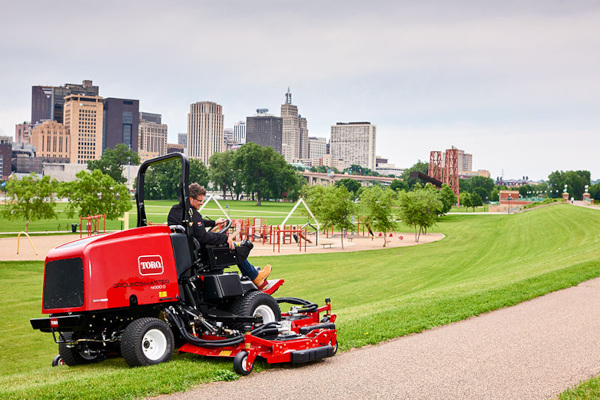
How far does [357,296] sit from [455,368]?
48.1 feet

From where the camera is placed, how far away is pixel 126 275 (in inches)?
301

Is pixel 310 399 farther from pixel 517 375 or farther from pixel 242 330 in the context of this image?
pixel 517 375

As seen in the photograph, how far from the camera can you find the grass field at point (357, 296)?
23.6ft

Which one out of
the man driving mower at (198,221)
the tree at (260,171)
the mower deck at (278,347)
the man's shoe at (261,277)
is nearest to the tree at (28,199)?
the man's shoe at (261,277)

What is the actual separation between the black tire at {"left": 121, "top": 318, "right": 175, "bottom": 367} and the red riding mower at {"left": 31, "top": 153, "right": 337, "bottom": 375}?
0.01 m

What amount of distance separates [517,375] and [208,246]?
15.6 feet

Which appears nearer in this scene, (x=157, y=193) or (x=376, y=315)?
(x=376, y=315)

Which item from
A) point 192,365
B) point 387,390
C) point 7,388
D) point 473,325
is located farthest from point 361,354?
point 7,388

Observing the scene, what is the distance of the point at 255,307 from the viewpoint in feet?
29.6

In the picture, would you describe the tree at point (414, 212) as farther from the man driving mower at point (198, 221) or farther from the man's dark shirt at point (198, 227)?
the man's dark shirt at point (198, 227)

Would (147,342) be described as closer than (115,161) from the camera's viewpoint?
Yes

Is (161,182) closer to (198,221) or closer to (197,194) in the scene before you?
(197,194)

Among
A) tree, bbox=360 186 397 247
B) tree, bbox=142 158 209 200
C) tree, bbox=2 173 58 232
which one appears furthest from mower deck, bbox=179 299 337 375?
tree, bbox=142 158 209 200

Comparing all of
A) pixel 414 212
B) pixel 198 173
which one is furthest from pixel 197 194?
pixel 198 173
